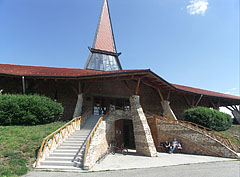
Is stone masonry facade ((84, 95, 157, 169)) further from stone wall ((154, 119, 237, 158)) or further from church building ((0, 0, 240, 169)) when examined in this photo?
stone wall ((154, 119, 237, 158))

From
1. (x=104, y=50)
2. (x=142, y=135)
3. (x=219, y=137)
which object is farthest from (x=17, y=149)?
(x=104, y=50)

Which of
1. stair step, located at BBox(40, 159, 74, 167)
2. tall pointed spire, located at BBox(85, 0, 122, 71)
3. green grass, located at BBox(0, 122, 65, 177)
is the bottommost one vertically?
stair step, located at BBox(40, 159, 74, 167)

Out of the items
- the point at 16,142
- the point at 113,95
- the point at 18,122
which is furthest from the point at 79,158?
the point at 113,95

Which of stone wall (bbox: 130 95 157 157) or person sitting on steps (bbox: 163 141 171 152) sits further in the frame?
person sitting on steps (bbox: 163 141 171 152)

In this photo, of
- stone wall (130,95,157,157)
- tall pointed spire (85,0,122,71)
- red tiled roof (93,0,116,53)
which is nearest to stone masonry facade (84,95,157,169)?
stone wall (130,95,157,157)

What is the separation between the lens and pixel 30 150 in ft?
18.2

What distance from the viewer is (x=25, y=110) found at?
873cm

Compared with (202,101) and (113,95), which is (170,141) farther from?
(202,101)

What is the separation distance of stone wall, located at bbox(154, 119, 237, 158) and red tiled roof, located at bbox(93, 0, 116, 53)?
15.6 metres

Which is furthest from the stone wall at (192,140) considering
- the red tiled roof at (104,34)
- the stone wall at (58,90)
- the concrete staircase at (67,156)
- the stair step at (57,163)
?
the red tiled roof at (104,34)

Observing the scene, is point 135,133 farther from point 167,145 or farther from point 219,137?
point 219,137

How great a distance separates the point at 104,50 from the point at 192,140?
16.9m

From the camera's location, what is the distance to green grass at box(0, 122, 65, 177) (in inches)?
173

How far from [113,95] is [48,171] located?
9509 mm
